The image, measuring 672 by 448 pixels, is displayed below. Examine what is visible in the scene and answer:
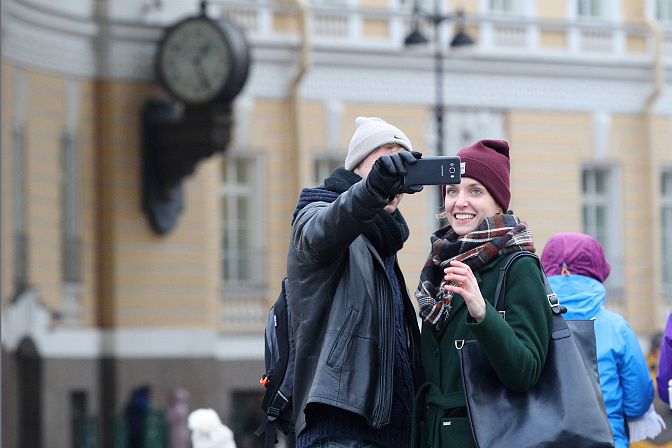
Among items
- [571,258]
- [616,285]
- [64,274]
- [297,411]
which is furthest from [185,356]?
[297,411]

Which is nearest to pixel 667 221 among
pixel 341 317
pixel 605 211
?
pixel 605 211

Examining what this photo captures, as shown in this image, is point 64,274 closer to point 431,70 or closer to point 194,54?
point 194,54

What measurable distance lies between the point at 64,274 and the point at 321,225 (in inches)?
492

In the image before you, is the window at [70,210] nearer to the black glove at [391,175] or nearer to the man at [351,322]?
the man at [351,322]

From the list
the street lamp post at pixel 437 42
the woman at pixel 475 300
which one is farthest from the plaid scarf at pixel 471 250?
the street lamp post at pixel 437 42

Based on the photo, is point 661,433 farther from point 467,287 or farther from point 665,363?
point 467,287

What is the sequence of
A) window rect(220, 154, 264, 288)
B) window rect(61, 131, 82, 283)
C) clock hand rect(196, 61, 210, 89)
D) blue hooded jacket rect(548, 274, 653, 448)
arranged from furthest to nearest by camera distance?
window rect(220, 154, 264, 288) → clock hand rect(196, 61, 210, 89) → window rect(61, 131, 82, 283) → blue hooded jacket rect(548, 274, 653, 448)

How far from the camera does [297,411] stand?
4.49 m

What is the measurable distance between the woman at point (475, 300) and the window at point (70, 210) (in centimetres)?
1235

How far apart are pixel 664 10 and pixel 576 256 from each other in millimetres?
19714

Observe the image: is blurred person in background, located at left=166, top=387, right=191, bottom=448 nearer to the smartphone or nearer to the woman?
the woman

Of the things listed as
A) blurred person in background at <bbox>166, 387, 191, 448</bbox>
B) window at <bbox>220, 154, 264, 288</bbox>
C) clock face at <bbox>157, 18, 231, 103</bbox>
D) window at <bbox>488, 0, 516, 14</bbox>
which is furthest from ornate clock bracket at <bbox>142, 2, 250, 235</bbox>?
window at <bbox>488, 0, 516, 14</bbox>

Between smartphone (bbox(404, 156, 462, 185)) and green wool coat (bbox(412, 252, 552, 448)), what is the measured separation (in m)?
0.38

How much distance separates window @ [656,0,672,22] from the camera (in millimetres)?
24984
